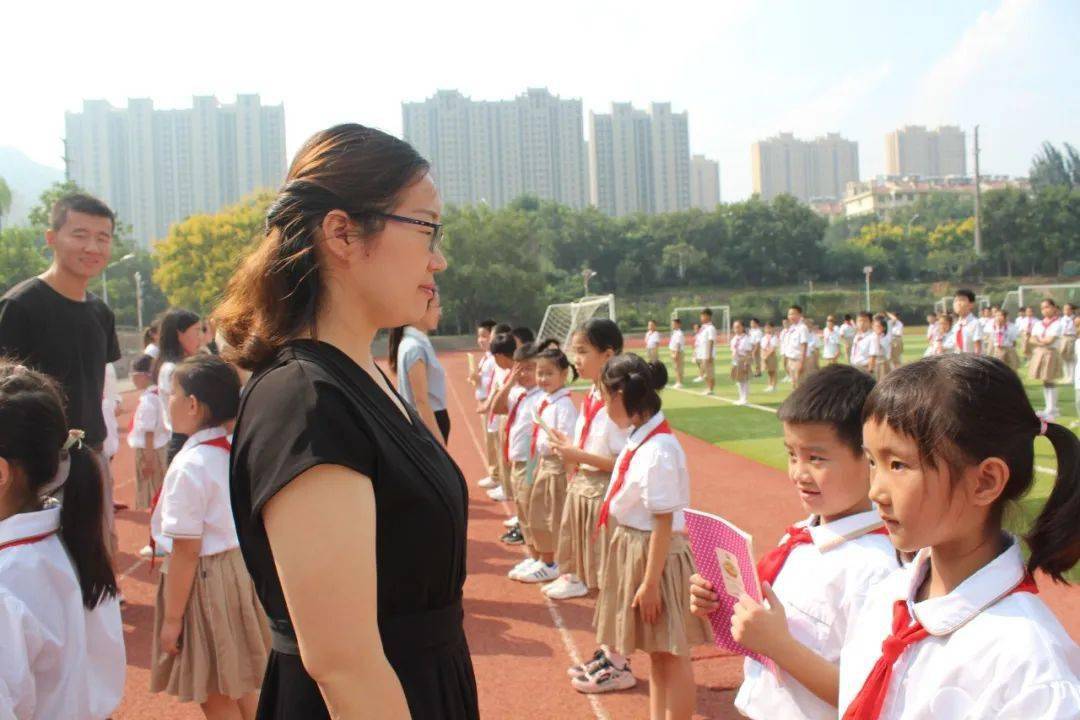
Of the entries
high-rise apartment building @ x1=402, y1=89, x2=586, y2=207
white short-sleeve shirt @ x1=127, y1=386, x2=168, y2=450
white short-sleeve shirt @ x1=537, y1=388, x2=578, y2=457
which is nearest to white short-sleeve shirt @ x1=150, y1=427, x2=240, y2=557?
white short-sleeve shirt @ x1=537, y1=388, x2=578, y2=457

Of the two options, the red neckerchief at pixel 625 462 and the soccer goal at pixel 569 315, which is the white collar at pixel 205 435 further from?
the soccer goal at pixel 569 315

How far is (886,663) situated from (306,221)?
144 centimetres

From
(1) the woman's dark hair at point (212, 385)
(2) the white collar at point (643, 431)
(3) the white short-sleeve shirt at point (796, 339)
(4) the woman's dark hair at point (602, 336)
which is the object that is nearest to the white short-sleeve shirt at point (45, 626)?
(1) the woman's dark hair at point (212, 385)

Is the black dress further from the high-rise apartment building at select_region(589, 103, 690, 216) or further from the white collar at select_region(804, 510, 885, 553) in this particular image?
the high-rise apartment building at select_region(589, 103, 690, 216)

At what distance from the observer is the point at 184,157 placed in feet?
405

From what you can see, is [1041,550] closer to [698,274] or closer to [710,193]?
[698,274]

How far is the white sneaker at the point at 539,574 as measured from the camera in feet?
21.9

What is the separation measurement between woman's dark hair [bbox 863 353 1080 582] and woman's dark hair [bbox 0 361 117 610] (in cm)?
224

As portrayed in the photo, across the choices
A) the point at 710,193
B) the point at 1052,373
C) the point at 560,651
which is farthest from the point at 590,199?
the point at 560,651

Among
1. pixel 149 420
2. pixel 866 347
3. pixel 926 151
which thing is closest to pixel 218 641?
pixel 149 420

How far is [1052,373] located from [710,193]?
482ft

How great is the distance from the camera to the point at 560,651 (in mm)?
5273

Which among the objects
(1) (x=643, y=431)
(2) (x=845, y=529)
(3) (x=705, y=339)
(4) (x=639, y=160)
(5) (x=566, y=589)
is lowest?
(5) (x=566, y=589)

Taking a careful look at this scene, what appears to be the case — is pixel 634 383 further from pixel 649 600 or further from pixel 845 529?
pixel 845 529
